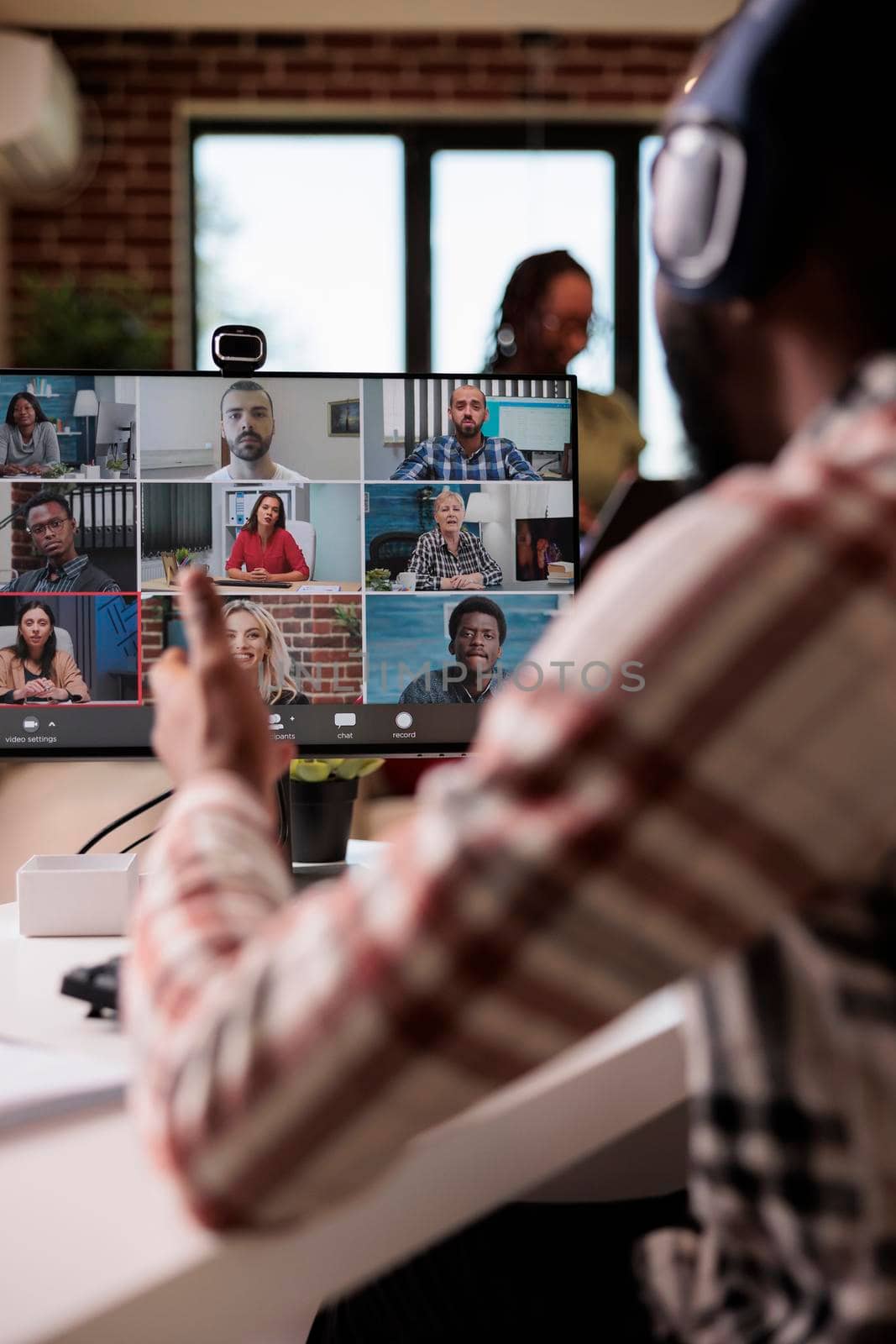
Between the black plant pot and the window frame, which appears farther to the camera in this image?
the window frame

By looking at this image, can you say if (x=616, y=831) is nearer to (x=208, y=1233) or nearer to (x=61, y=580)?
(x=208, y=1233)

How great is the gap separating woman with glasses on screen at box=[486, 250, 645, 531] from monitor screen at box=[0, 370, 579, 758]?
1979 mm

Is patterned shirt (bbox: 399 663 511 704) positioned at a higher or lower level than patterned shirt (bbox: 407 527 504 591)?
lower

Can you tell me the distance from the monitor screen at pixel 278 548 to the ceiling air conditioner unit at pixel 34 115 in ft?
11.1

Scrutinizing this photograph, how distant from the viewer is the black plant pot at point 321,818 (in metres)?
1.23

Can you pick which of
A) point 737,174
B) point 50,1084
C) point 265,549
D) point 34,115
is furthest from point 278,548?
point 34,115

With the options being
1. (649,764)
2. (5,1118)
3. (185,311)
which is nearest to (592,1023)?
(649,764)

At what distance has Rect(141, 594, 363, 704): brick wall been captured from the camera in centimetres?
110

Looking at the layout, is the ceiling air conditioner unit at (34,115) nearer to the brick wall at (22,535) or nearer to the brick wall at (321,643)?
the brick wall at (22,535)

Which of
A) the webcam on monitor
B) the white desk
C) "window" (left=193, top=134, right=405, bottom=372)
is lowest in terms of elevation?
the white desk

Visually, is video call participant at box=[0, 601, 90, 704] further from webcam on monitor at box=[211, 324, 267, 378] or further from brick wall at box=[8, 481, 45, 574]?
webcam on monitor at box=[211, 324, 267, 378]

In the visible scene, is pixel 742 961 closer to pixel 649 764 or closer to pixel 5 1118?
pixel 649 764

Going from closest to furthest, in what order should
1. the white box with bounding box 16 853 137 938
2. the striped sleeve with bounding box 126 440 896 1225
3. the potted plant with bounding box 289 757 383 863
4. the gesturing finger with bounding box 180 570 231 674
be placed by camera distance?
1. the striped sleeve with bounding box 126 440 896 1225
2. the gesturing finger with bounding box 180 570 231 674
3. the white box with bounding box 16 853 137 938
4. the potted plant with bounding box 289 757 383 863

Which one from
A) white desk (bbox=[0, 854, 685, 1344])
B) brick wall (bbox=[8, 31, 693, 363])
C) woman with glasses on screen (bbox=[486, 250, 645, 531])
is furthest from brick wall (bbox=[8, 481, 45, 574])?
brick wall (bbox=[8, 31, 693, 363])
